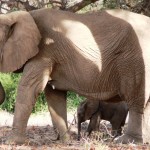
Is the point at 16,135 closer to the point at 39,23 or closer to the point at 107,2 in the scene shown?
the point at 39,23

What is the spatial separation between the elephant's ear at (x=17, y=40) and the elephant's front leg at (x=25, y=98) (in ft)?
0.80

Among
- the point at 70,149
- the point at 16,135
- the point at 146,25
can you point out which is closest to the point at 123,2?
the point at 146,25

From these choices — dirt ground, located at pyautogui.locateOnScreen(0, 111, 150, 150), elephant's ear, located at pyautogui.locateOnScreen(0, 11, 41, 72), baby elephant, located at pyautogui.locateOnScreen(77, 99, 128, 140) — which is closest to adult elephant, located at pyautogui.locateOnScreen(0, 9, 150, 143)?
elephant's ear, located at pyautogui.locateOnScreen(0, 11, 41, 72)

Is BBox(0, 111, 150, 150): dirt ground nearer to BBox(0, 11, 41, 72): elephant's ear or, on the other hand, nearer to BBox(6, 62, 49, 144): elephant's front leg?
BBox(6, 62, 49, 144): elephant's front leg

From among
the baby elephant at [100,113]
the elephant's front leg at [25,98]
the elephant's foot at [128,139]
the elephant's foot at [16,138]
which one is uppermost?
the elephant's front leg at [25,98]

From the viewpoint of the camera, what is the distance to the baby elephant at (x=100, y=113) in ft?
35.9

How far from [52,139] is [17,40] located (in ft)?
5.72

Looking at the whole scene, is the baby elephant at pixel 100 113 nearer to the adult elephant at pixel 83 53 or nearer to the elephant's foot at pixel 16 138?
the adult elephant at pixel 83 53

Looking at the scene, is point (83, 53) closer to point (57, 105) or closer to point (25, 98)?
point (25, 98)

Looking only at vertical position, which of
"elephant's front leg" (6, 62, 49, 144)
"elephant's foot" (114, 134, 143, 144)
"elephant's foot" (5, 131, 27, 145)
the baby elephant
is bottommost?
the baby elephant

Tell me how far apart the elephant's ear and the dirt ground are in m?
1.19

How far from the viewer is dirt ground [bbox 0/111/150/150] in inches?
284

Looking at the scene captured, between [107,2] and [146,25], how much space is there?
134 inches

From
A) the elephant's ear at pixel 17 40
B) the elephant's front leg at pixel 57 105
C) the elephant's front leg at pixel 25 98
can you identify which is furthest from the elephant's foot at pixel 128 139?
the elephant's ear at pixel 17 40
